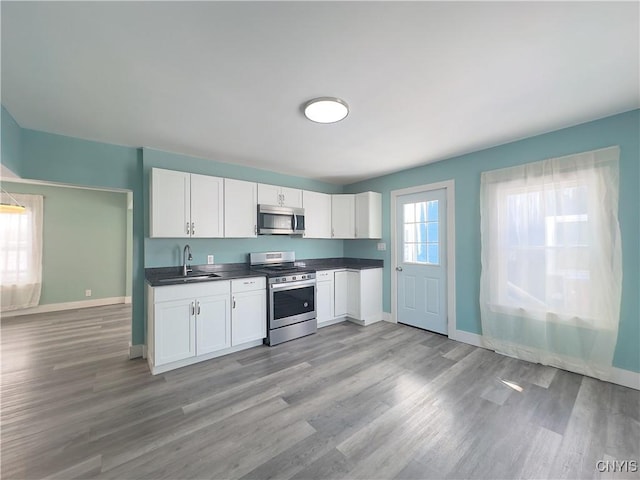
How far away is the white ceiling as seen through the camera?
4.36 ft

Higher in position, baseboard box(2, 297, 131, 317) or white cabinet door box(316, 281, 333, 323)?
white cabinet door box(316, 281, 333, 323)

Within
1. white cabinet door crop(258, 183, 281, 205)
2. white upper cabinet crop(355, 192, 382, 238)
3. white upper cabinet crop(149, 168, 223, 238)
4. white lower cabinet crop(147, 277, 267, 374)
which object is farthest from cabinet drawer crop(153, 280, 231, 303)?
white upper cabinet crop(355, 192, 382, 238)

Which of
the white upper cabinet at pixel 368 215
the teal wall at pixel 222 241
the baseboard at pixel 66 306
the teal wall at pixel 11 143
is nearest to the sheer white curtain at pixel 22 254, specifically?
the baseboard at pixel 66 306

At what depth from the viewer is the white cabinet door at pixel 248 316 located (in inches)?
123

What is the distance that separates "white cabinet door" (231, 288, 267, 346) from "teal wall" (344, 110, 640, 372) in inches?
86.6

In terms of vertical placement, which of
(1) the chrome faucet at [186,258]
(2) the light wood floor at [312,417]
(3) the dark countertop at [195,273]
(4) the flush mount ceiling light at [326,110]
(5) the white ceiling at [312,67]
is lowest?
(2) the light wood floor at [312,417]

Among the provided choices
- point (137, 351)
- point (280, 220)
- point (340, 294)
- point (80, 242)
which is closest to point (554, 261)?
point (340, 294)

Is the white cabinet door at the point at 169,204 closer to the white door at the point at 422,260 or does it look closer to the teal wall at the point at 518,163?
the teal wall at the point at 518,163

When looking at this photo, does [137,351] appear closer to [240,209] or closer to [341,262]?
[240,209]

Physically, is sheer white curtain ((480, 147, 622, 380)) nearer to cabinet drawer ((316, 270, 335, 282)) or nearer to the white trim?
cabinet drawer ((316, 270, 335, 282))

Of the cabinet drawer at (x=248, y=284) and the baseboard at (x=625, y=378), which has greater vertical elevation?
the cabinet drawer at (x=248, y=284)

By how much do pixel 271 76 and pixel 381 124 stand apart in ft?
4.01

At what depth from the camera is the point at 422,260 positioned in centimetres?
396

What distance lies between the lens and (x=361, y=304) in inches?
164
